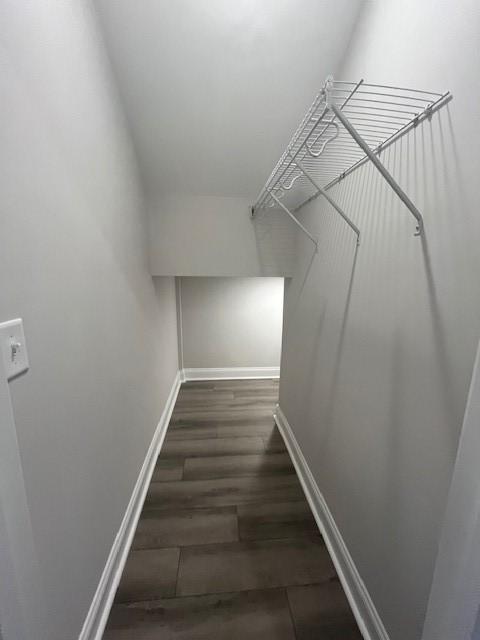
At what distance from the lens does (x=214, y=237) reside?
6.35 feet

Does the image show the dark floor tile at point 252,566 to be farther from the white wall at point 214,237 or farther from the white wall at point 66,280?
the white wall at point 214,237

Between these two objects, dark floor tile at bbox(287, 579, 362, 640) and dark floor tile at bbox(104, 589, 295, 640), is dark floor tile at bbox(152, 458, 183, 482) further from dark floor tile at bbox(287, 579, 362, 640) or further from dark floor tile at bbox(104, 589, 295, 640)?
dark floor tile at bbox(287, 579, 362, 640)

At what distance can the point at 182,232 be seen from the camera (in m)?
1.90

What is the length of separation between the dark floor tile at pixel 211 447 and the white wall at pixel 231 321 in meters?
1.33

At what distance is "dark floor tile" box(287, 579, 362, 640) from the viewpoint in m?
1.03

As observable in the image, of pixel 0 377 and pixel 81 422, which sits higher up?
pixel 0 377

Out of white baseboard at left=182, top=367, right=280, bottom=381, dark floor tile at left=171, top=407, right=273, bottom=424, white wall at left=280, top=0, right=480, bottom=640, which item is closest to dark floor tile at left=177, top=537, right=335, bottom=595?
white wall at left=280, top=0, right=480, bottom=640

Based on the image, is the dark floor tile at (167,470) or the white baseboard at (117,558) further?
the dark floor tile at (167,470)

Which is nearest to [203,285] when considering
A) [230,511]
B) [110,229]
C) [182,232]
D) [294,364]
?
[182,232]

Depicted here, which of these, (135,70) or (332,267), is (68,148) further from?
(332,267)

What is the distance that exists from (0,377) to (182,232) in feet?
5.20

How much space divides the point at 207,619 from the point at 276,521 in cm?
56

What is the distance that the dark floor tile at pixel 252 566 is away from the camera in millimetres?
1192

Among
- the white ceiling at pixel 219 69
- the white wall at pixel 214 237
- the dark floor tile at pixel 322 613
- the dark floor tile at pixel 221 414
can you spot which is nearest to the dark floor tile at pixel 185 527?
the dark floor tile at pixel 322 613
